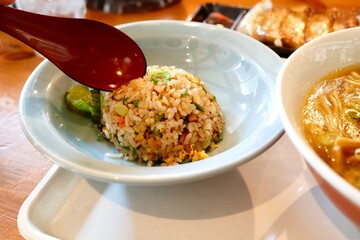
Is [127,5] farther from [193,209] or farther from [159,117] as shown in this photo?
[193,209]

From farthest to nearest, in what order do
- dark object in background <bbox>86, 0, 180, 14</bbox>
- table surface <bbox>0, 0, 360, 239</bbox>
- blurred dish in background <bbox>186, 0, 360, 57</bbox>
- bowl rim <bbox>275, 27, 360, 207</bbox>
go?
dark object in background <bbox>86, 0, 180, 14</bbox>, blurred dish in background <bbox>186, 0, 360, 57</bbox>, table surface <bbox>0, 0, 360, 239</bbox>, bowl rim <bbox>275, 27, 360, 207</bbox>

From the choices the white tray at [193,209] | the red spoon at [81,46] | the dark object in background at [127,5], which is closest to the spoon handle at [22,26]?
the red spoon at [81,46]

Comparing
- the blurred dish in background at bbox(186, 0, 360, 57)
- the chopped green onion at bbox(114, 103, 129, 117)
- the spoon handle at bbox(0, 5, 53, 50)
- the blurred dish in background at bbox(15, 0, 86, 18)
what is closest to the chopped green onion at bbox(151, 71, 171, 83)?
the chopped green onion at bbox(114, 103, 129, 117)

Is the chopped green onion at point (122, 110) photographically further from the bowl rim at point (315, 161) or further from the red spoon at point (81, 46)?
the bowl rim at point (315, 161)

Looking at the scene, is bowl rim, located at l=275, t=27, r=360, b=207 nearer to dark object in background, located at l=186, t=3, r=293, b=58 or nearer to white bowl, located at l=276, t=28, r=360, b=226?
white bowl, located at l=276, t=28, r=360, b=226

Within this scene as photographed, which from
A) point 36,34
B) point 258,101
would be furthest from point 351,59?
point 36,34

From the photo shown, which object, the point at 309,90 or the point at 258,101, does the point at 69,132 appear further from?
the point at 309,90
